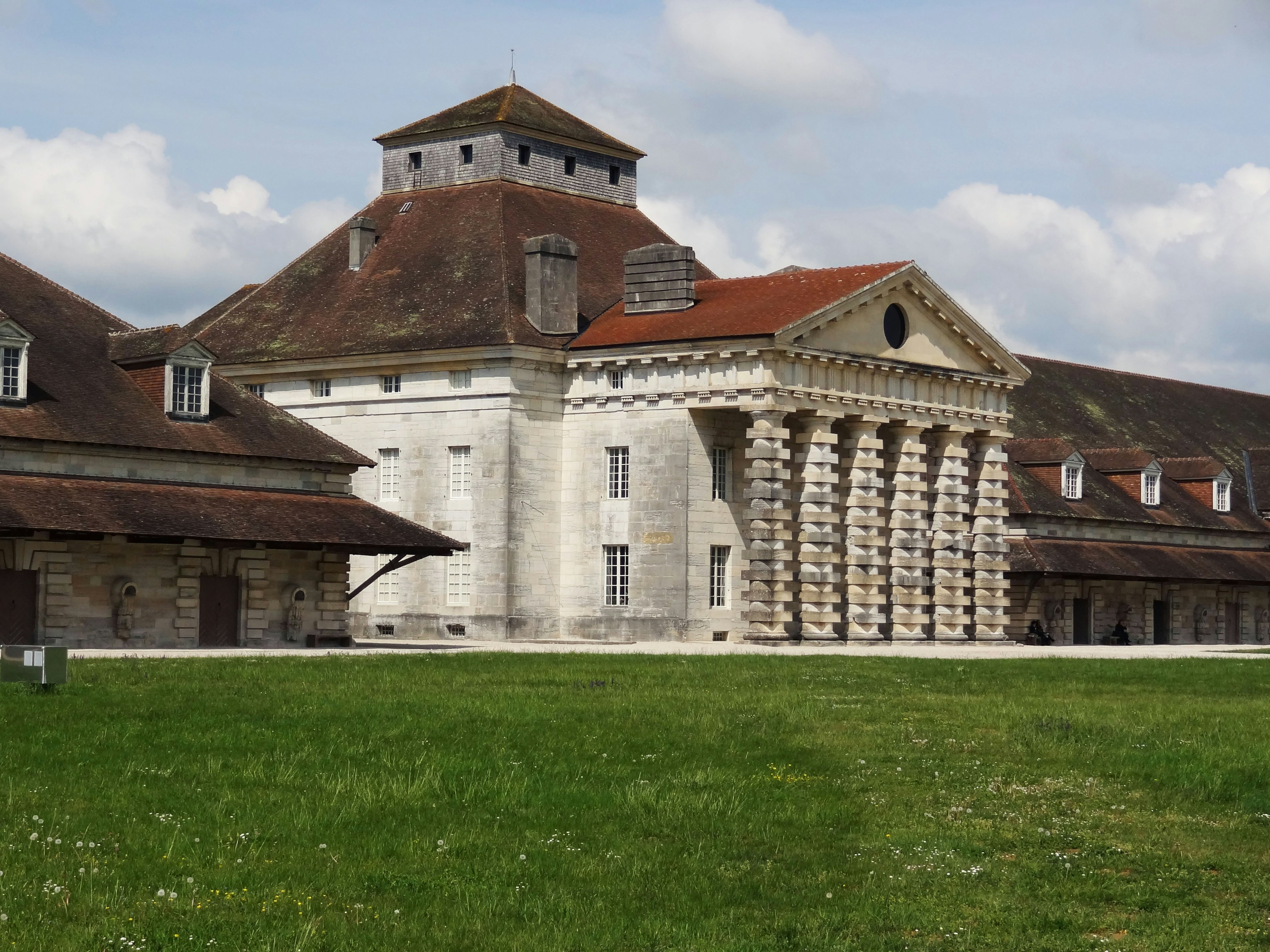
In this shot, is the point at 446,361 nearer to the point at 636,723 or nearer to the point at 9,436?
the point at 9,436

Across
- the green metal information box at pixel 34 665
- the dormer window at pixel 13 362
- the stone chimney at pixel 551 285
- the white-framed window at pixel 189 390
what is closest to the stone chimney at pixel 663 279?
the stone chimney at pixel 551 285

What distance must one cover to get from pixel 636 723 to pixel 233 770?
20.7 feet

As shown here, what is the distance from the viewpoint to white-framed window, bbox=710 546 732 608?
58656mm

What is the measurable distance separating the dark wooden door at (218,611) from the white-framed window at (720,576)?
52.8ft

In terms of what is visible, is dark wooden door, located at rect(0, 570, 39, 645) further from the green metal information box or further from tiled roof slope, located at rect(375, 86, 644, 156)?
tiled roof slope, located at rect(375, 86, 644, 156)

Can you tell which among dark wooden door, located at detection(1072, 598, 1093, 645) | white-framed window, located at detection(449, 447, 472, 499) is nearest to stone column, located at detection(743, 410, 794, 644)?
white-framed window, located at detection(449, 447, 472, 499)

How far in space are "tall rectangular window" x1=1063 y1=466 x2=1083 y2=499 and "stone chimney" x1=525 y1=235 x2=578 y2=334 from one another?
878 inches

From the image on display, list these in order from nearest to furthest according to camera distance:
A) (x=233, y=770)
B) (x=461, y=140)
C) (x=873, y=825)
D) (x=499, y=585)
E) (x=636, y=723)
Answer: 1. (x=873, y=825)
2. (x=233, y=770)
3. (x=636, y=723)
4. (x=499, y=585)
5. (x=461, y=140)

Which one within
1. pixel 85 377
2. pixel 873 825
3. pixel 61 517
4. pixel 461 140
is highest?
pixel 461 140

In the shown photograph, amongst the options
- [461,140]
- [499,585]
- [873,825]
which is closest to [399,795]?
[873,825]

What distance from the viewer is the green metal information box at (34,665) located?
26719 millimetres

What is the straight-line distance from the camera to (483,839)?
697 inches

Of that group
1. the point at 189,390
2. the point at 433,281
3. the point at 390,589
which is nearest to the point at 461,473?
the point at 390,589

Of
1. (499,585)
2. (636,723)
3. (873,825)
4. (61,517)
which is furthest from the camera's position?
(499,585)
